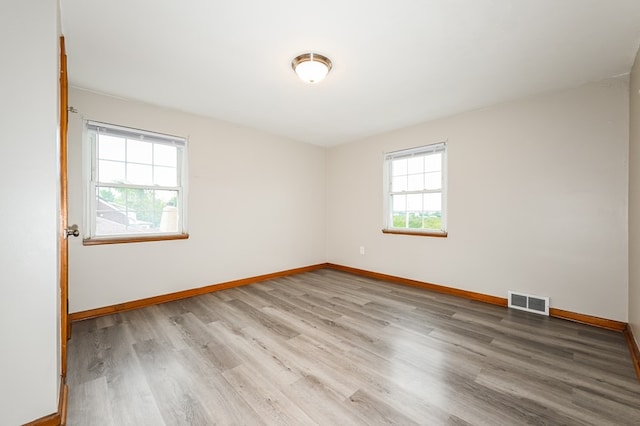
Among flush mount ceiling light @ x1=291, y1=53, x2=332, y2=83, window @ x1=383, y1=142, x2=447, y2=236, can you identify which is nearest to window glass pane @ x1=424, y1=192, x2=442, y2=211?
window @ x1=383, y1=142, x2=447, y2=236

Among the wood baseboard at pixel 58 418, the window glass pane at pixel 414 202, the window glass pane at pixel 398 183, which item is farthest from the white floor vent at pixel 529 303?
the wood baseboard at pixel 58 418

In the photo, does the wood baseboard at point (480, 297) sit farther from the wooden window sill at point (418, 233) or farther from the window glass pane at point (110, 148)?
the window glass pane at point (110, 148)

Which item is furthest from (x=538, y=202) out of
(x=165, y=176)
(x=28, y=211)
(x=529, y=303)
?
(x=165, y=176)

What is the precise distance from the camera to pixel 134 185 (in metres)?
3.00

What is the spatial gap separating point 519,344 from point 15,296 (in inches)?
131

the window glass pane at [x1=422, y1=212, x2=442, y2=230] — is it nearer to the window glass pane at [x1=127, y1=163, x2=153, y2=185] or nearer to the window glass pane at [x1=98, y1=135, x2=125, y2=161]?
the window glass pane at [x1=127, y1=163, x2=153, y2=185]

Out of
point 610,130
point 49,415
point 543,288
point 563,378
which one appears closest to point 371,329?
point 563,378

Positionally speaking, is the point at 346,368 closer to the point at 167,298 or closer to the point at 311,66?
the point at 311,66

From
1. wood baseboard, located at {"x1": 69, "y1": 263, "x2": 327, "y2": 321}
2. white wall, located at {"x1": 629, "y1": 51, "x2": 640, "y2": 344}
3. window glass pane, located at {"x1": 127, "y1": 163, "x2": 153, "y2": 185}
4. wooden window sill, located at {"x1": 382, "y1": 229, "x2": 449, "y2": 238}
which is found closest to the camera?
white wall, located at {"x1": 629, "y1": 51, "x2": 640, "y2": 344}

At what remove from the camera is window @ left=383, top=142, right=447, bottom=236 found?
143 inches

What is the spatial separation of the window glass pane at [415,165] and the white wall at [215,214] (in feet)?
5.76

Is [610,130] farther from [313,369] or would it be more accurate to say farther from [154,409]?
[154,409]

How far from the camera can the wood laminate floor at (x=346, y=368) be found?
4.60 ft

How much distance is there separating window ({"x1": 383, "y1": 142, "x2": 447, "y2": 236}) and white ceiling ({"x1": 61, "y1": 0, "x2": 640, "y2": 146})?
831 millimetres
